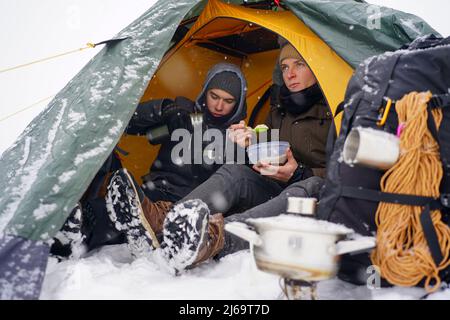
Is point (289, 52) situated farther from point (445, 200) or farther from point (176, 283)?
point (176, 283)

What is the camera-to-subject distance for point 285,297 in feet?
4.17

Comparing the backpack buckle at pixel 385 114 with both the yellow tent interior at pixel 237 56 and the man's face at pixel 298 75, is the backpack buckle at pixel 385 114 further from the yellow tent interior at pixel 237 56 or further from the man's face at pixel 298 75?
the man's face at pixel 298 75

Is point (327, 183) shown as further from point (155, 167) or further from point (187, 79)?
point (187, 79)

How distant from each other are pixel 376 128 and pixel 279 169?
30.4 inches

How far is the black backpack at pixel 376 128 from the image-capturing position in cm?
133

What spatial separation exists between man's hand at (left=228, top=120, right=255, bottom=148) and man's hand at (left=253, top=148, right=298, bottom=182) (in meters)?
0.17

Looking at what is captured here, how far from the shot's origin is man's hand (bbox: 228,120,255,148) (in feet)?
7.11

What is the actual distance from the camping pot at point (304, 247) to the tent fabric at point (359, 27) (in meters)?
1.12

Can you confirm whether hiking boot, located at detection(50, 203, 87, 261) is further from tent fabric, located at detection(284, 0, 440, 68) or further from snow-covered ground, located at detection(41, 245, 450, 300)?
tent fabric, located at detection(284, 0, 440, 68)

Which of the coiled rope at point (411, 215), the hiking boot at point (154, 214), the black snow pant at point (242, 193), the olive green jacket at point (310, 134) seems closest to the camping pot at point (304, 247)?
the coiled rope at point (411, 215)

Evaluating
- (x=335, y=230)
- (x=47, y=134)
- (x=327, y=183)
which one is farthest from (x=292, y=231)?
(x=47, y=134)

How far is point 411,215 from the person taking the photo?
1277 mm
